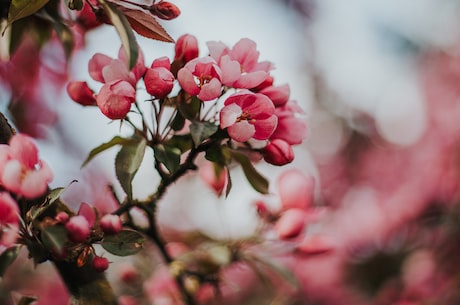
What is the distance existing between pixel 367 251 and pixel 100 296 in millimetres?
1859

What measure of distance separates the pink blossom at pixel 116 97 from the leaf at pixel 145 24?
0.07m

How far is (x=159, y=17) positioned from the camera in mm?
756

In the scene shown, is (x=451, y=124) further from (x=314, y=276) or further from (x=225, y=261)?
(x=225, y=261)

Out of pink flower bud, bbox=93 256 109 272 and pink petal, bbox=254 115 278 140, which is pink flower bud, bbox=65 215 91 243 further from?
pink petal, bbox=254 115 278 140

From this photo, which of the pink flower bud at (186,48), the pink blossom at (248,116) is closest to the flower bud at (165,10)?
the pink flower bud at (186,48)

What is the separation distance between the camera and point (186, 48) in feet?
2.49

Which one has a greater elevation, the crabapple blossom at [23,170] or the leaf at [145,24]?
the leaf at [145,24]

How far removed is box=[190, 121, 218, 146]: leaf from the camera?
27.4 inches

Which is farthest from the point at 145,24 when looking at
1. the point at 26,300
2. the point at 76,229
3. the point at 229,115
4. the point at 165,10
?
the point at 26,300

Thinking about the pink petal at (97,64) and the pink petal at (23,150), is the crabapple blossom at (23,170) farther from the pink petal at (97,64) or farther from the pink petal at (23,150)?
the pink petal at (97,64)

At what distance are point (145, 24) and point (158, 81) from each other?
0.08 metres

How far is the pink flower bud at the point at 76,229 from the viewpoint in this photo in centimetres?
65

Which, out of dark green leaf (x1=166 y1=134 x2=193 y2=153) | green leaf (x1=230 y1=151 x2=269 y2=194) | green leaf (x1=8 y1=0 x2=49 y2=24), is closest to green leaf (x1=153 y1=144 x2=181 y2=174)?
dark green leaf (x1=166 y1=134 x2=193 y2=153)

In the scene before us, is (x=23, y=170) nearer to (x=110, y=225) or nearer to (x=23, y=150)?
(x=23, y=150)
